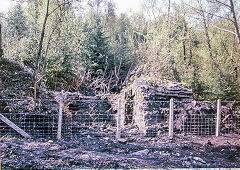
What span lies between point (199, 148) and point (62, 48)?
25.0 ft

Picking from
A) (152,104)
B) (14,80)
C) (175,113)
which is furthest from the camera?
(14,80)

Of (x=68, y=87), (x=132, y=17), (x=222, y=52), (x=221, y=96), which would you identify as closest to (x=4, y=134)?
(x=68, y=87)

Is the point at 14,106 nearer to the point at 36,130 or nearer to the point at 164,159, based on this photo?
the point at 36,130

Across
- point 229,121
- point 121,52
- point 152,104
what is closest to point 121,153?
point 152,104

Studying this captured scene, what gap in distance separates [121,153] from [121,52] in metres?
10.5

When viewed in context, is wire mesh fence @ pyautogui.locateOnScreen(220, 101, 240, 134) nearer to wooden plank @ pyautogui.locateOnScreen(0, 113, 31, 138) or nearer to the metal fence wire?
the metal fence wire

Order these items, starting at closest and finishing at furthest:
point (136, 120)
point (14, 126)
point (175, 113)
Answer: point (14, 126)
point (175, 113)
point (136, 120)

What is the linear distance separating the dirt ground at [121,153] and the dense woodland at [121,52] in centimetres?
310

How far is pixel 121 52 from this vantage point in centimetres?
1559

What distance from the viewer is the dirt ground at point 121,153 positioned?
15.7 feet

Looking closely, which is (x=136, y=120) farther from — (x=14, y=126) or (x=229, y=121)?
(x=14, y=126)

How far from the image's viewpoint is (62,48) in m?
10.8

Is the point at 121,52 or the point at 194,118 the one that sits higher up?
the point at 121,52

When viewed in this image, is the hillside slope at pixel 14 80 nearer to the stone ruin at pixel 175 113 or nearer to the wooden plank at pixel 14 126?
the wooden plank at pixel 14 126
